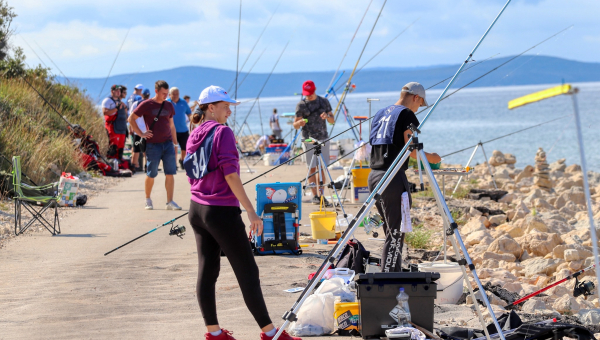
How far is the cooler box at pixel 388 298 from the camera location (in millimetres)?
3947

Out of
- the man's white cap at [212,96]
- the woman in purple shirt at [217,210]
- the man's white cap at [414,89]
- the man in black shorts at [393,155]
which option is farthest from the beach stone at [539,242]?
the man's white cap at [212,96]

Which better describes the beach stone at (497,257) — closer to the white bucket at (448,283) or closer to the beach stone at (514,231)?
the beach stone at (514,231)

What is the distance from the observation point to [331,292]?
450cm

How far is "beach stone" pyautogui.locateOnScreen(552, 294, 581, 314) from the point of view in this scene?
501 cm

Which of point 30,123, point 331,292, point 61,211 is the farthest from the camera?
point 30,123

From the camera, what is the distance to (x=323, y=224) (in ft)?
22.3

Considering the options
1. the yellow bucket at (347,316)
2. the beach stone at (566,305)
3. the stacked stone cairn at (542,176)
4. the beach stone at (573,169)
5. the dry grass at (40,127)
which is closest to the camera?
the yellow bucket at (347,316)

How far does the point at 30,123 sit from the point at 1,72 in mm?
3639

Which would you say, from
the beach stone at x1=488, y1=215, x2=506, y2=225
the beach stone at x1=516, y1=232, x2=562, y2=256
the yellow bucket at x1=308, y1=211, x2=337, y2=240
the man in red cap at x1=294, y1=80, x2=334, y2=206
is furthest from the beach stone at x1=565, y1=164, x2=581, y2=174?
the yellow bucket at x1=308, y1=211, x2=337, y2=240

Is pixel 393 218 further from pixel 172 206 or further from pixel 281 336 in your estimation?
pixel 172 206

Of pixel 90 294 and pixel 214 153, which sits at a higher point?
pixel 214 153

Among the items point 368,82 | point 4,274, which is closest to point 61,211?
point 4,274

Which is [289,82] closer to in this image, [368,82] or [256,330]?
[368,82]

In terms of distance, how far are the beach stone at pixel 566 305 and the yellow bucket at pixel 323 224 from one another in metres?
2.41
